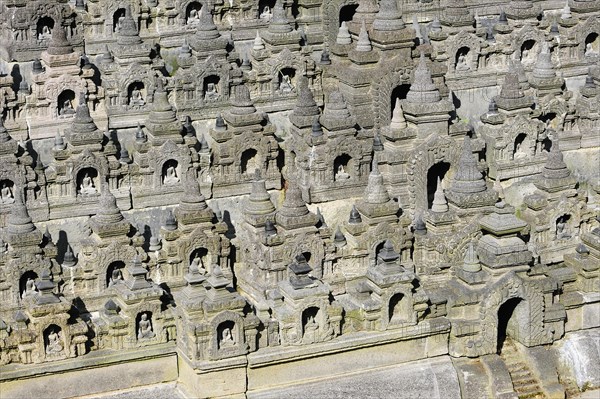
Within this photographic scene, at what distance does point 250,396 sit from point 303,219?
5718 mm

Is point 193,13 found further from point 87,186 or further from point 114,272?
point 114,272

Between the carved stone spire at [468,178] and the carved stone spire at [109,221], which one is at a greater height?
the carved stone spire at [468,178]

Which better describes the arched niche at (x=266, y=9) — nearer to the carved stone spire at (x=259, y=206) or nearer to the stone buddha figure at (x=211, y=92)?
the stone buddha figure at (x=211, y=92)

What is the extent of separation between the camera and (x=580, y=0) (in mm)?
54562

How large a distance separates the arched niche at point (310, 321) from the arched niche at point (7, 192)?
29.9 feet

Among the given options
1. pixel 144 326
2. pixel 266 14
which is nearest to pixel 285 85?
pixel 266 14

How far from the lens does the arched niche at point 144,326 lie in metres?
41.4

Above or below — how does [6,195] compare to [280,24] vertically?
below

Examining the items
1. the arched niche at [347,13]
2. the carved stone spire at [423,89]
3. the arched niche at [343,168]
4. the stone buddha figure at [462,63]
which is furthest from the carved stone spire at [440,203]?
the arched niche at [347,13]

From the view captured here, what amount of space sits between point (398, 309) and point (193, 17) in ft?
44.1

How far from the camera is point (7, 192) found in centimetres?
4581

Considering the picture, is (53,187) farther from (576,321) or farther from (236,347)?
(576,321)

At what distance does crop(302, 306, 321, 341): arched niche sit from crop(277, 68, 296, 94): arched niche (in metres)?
10.5

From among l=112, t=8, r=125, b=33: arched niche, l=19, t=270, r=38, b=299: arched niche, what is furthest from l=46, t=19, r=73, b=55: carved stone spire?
l=19, t=270, r=38, b=299: arched niche
